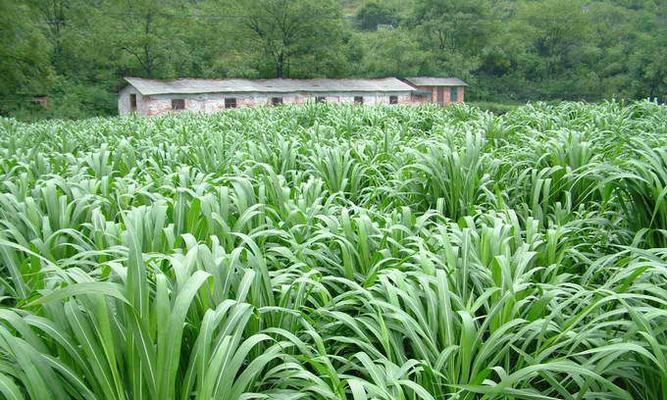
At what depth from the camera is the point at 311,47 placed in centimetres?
2967

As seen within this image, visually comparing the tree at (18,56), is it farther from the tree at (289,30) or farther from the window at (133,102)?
the tree at (289,30)

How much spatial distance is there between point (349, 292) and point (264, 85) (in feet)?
84.1

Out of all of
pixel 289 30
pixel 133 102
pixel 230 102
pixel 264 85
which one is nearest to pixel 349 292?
pixel 230 102

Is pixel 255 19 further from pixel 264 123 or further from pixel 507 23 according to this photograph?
pixel 264 123

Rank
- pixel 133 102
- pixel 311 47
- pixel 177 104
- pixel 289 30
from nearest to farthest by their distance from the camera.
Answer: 1. pixel 177 104
2. pixel 133 102
3. pixel 311 47
4. pixel 289 30

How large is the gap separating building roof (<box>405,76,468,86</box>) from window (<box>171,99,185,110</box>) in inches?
536

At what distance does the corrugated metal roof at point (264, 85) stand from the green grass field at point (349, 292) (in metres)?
21.2

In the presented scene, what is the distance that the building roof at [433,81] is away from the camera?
3145 centimetres

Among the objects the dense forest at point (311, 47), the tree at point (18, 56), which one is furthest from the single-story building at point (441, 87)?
the tree at point (18, 56)

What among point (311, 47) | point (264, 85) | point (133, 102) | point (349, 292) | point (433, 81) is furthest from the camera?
point (433, 81)

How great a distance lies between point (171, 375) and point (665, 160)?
2.52 metres

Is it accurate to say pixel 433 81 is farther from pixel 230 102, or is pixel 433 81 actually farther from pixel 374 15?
pixel 374 15

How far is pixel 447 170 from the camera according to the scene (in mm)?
3475

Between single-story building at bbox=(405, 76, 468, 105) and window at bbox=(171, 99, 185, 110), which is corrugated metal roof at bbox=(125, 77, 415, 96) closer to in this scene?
window at bbox=(171, 99, 185, 110)
